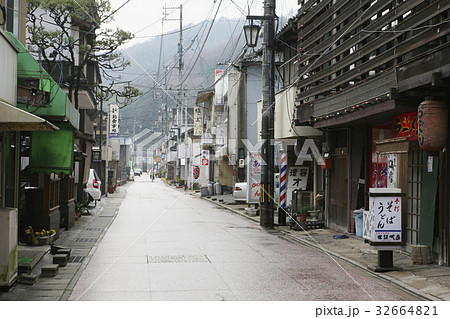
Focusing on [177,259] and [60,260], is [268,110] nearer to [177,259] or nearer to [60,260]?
[177,259]

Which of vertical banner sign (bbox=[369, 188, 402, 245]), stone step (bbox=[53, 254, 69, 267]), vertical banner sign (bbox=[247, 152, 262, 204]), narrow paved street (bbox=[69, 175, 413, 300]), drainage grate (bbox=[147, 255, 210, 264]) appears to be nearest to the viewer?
narrow paved street (bbox=[69, 175, 413, 300])

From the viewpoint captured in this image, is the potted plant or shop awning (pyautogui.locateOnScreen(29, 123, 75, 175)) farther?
the potted plant

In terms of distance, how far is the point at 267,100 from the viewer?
21078 millimetres

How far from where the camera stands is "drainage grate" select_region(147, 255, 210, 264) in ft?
42.1

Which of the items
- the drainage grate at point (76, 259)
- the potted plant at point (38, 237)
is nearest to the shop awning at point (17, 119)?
the drainage grate at point (76, 259)

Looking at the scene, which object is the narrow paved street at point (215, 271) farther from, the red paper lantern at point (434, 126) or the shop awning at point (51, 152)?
the red paper lantern at point (434, 126)

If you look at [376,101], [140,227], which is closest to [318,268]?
[376,101]

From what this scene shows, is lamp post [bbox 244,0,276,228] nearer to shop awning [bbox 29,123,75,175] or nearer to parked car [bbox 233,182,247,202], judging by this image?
shop awning [bbox 29,123,75,175]

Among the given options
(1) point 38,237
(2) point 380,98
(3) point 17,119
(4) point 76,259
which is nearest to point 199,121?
(1) point 38,237

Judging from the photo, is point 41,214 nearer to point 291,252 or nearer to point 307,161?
point 291,252

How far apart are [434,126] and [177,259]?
656 cm

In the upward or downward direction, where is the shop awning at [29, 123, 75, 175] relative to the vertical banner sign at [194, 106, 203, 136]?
downward


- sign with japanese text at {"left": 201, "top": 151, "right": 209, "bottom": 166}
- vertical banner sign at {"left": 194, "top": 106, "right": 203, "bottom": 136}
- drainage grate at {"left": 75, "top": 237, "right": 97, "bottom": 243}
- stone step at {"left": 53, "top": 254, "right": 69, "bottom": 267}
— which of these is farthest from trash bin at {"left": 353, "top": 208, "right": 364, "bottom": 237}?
vertical banner sign at {"left": 194, "top": 106, "right": 203, "bottom": 136}

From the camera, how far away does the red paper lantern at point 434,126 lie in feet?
36.9
